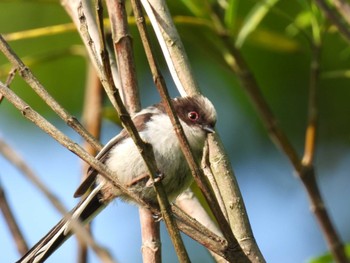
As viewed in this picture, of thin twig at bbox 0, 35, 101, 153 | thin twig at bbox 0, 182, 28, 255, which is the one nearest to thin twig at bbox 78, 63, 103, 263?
thin twig at bbox 0, 35, 101, 153

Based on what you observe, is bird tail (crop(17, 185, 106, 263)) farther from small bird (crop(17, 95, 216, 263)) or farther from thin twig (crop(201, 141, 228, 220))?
thin twig (crop(201, 141, 228, 220))

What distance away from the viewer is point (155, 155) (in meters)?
3.23

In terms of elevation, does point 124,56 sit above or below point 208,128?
above

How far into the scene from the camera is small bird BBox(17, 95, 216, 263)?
322 cm

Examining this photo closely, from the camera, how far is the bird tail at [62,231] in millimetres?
2797

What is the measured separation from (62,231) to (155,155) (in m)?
0.50

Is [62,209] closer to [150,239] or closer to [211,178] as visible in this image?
[211,178]

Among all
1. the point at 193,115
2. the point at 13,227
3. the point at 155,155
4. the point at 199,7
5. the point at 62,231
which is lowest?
the point at 13,227

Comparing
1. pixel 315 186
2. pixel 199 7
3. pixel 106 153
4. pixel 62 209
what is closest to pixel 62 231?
pixel 106 153

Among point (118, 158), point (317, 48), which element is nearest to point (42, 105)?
point (118, 158)

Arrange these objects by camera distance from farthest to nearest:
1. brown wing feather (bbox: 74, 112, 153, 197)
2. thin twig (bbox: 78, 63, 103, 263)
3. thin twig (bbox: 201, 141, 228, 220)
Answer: thin twig (bbox: 78, 63, 103, 263) → brown wing feather (bbox: 74, 112, 153, 197) → thin twig (bbox: 201, 141, 228, 220)

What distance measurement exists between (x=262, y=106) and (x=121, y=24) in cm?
61

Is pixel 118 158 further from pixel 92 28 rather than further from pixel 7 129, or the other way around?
pixel 7 129

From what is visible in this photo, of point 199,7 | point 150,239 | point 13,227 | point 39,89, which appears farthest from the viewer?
point 199,7
